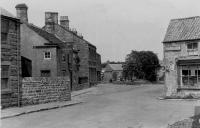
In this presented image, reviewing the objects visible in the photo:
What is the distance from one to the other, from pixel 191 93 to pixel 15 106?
16.7 metres

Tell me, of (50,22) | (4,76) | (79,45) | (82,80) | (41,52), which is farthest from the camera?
(79,45)

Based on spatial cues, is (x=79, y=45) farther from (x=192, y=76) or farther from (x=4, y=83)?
(x=4, y=83)

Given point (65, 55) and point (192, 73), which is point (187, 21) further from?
point (65, 55)

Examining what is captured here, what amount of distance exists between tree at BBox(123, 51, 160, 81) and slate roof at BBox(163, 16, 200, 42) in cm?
5004

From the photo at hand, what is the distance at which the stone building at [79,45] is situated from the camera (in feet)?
163

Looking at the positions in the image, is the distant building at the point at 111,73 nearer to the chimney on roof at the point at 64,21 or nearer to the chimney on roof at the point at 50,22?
the chimney on roof at the point at 64,21

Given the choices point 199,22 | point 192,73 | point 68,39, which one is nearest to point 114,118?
point 192,73

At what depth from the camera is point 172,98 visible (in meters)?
32.0

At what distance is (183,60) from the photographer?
33469mm

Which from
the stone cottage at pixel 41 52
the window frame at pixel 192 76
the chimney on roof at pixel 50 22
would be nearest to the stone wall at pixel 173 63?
the window frame at pixel 192 76

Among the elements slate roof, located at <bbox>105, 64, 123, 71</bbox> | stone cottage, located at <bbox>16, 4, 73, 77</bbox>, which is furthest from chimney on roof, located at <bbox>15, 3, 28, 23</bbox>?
slate roof, located at <bbox>105, 64, 123, 71</bbox>

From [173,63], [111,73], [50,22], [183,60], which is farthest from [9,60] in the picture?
[111,73]

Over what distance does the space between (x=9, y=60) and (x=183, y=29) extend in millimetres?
18777

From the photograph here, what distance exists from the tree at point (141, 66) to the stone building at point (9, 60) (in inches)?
2550
